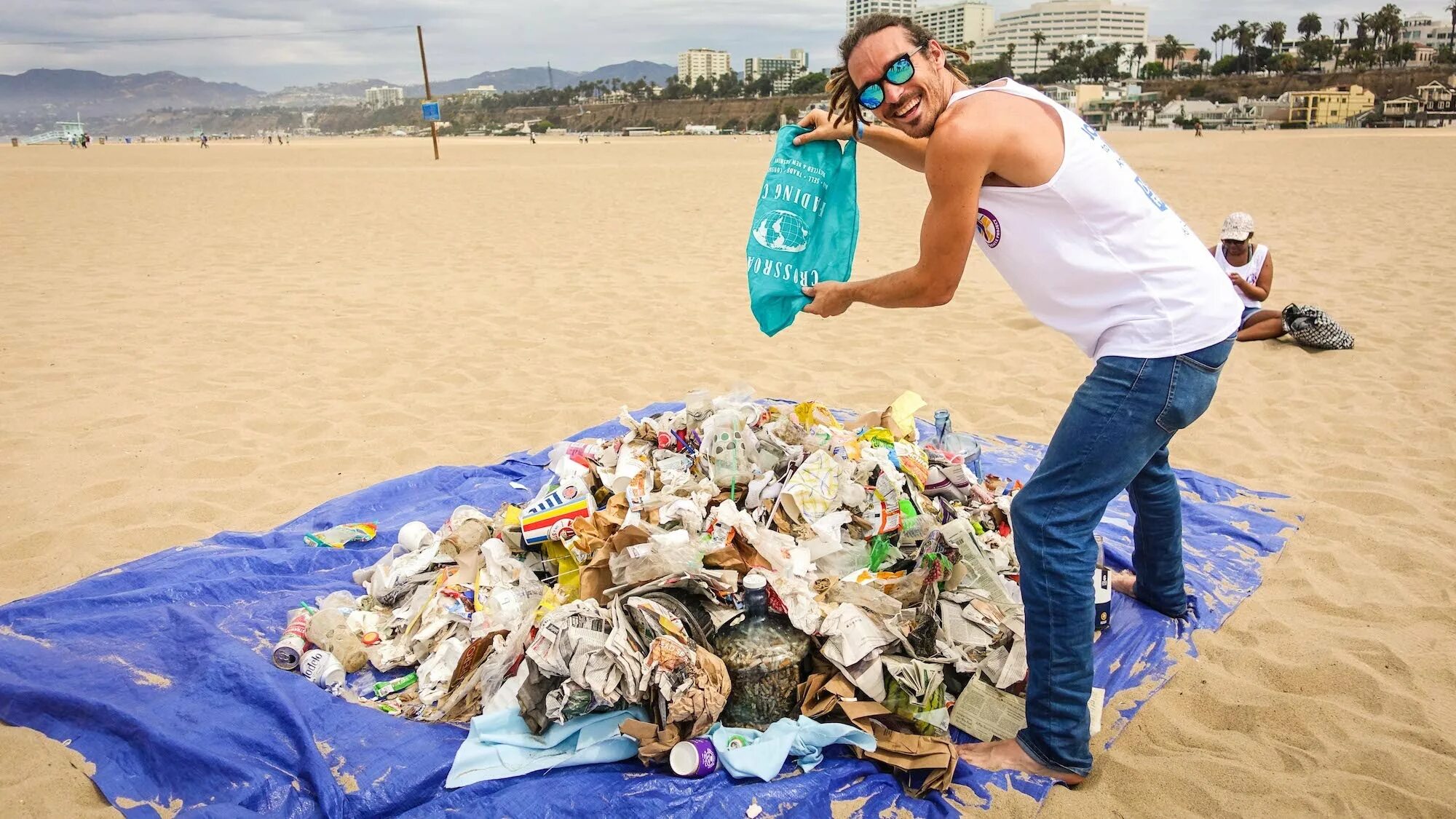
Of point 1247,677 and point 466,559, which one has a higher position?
point 466,559

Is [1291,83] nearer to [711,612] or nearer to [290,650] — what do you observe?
[711,612]

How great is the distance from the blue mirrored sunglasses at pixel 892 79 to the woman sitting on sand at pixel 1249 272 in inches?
192

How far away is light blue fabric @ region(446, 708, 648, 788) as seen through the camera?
2326 mm

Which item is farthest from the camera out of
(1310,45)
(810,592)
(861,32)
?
(1310,45)

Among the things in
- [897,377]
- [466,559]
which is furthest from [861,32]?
[897,377]

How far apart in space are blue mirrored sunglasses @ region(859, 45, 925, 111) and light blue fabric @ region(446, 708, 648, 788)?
1.78 m

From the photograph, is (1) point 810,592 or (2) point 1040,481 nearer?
(2) point 1040,481

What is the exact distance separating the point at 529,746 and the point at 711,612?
2.05 feet

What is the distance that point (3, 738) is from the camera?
2439mm

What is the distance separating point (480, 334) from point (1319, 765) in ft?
19.7

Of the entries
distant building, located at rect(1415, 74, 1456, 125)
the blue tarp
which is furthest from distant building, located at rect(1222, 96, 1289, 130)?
the blue tarp

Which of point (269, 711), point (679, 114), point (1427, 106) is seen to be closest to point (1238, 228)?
point (269, 711)

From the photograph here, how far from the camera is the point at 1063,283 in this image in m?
2.08

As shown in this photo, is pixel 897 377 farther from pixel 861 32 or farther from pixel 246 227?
pixel 246 227
